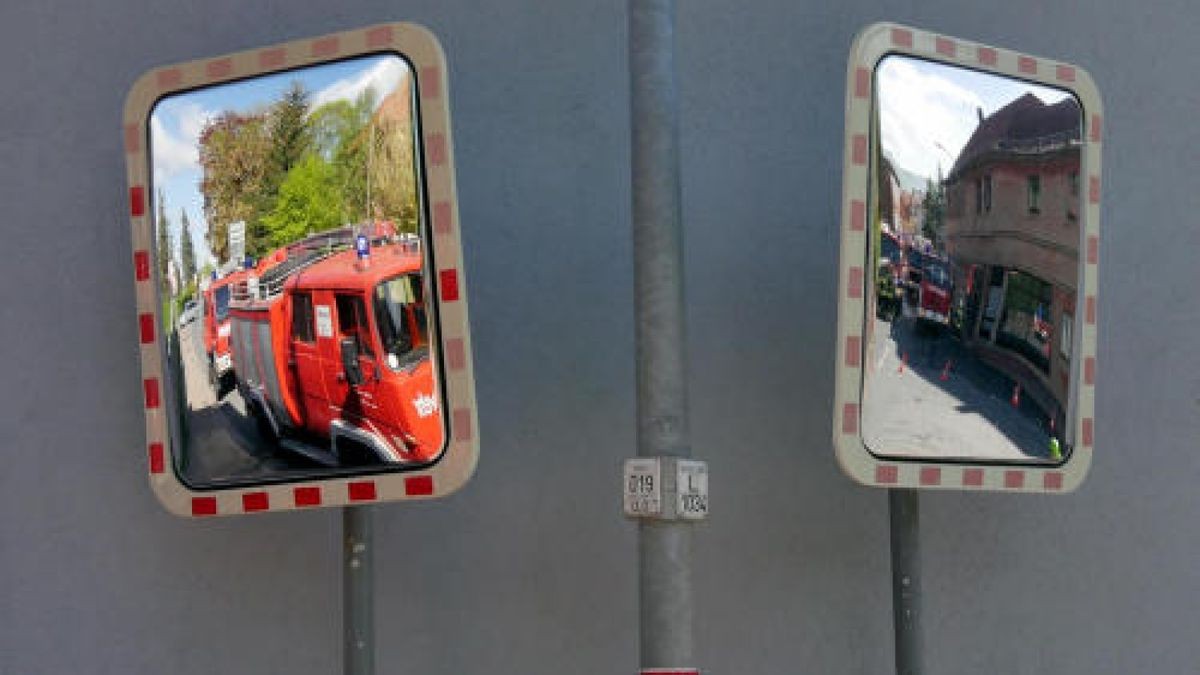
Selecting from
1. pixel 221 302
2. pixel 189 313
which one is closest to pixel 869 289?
pixel 221 302

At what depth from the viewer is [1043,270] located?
6.47m

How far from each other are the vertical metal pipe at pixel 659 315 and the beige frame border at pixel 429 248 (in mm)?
602

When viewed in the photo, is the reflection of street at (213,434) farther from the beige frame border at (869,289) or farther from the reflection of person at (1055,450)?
the reflection of person at (1055,450)

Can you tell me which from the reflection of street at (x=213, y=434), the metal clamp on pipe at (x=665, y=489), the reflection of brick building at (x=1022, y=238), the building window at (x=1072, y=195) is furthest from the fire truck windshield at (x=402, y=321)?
the building window at (x=1072, y=195)

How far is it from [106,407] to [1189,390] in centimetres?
450

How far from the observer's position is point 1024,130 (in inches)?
255

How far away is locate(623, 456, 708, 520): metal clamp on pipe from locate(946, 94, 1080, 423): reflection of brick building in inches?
49.7

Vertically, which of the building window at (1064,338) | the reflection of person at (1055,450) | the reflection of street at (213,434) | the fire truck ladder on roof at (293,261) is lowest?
the reflection of person at (1055,450)

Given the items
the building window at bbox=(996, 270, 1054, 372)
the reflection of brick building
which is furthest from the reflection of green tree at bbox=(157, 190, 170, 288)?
the building window at bbox=(996, 270, 1054, 372)

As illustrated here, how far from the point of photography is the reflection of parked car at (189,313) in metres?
5.98

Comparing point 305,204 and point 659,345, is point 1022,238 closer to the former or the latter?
point 659,345

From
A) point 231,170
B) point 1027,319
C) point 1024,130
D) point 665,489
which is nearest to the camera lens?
point 665,489

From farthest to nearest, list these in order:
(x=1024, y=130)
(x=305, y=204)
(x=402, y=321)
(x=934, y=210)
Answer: (x=1024, y=130), (x=934, y=210), (x=305, y=204), (x=402, y=321)

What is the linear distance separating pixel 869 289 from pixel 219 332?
2244mm
